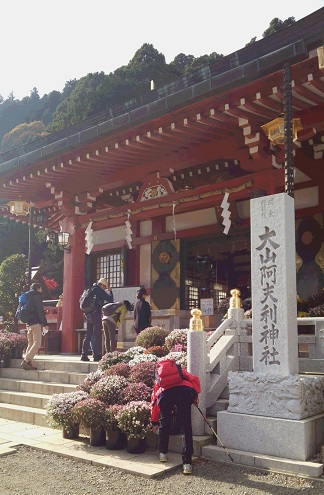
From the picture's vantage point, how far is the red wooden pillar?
13461 millimetres

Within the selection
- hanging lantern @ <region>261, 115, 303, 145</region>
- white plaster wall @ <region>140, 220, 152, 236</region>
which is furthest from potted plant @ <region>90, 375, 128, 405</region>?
white plaster wall @ <region>140, 220, 152, 236</region>

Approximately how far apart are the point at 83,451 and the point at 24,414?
261cm

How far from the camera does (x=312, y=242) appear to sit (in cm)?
1130

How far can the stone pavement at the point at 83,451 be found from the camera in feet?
17.9

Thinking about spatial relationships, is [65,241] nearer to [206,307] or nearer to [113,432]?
[206,307]

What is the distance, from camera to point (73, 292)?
539 inches

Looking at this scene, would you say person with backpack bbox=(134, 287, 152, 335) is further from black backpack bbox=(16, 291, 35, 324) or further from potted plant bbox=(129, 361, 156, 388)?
potted plant bbox=(129, 361, 156, 388)

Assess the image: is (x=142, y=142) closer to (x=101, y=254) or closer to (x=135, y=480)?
(x=101, y=254)

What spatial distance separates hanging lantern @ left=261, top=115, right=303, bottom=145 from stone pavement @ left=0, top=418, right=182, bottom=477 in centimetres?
589

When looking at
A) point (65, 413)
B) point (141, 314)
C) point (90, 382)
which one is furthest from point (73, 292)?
point (65, 413)

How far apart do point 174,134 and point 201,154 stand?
1060 mm

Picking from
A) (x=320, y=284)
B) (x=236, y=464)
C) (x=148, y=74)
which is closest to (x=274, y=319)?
(x=236, y=464)

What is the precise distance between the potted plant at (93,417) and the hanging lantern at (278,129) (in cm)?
571

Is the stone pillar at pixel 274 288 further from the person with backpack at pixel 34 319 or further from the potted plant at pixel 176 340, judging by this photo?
the person with backpack at pixel 34 319
